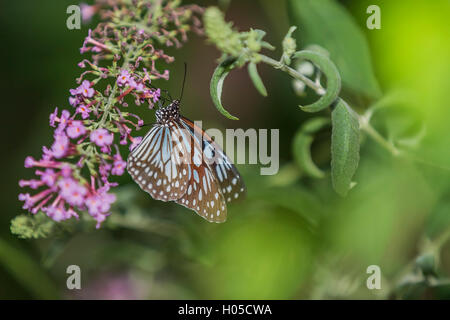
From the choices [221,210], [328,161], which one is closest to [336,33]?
[328,161]

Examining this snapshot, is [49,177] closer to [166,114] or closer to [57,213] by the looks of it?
[57,213]

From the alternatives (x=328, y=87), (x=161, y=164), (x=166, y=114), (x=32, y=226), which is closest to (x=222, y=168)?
(x=161, y=164)

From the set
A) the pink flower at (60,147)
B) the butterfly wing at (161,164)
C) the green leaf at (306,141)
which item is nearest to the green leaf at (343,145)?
the green leaf at (306,141)

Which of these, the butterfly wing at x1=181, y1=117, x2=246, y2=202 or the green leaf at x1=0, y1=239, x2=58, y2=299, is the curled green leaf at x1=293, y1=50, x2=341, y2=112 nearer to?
the butterfly wing at x1=181, y1=117, x2=246, y2=202

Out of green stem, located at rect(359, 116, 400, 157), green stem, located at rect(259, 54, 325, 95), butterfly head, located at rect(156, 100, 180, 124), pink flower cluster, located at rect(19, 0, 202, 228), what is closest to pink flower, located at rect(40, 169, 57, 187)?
pink flower cluster, located at rect(19, 0, 202, 228)

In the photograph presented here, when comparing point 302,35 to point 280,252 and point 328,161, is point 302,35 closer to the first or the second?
point 328,161

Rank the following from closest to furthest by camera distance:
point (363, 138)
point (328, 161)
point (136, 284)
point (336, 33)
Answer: point (336, 33) → point (363, 138) → point (328, 161) → point (136, 284)

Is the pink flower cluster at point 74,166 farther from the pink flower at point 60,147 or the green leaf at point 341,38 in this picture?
the green leaf at point 341,38
